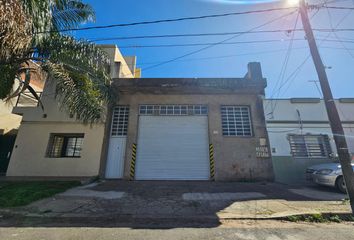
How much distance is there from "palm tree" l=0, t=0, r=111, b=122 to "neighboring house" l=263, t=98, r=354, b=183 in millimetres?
9953

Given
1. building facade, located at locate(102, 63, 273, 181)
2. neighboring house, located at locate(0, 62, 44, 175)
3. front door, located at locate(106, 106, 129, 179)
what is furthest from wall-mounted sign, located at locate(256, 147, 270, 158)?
neighboring house, located at locate(0, 62, 44, 175)

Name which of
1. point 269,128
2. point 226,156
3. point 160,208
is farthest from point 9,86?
point 269,128

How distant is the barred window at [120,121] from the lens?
1267cm

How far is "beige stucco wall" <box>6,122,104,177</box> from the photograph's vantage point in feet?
38.9

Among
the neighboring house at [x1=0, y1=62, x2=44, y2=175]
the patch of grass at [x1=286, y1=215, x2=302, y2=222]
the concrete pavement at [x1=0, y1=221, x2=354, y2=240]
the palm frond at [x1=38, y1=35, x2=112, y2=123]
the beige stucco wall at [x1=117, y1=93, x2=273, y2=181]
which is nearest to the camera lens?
the concrete pavement at [x1=0, y1=221, x2=354, y2=240]

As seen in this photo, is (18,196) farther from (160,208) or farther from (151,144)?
(151,144)

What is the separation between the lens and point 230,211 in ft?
19.4

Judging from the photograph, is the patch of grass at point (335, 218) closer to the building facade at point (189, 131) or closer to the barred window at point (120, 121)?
the building facade at point (189, 131)

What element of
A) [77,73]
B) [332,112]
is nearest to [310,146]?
[332,112]

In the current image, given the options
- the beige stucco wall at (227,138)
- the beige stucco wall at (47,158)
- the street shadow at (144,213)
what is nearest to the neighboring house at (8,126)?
the beige stucco wall at (47,158)

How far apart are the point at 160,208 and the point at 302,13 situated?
8.12 m

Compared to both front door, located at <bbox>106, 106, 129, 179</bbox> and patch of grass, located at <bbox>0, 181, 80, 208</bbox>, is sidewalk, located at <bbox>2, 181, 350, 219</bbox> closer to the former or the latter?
patch of grass, located at <bbox>0, 181, 80, 208</bbox>

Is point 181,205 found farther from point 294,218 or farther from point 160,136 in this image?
point 160,136

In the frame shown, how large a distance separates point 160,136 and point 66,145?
6.37 meters
